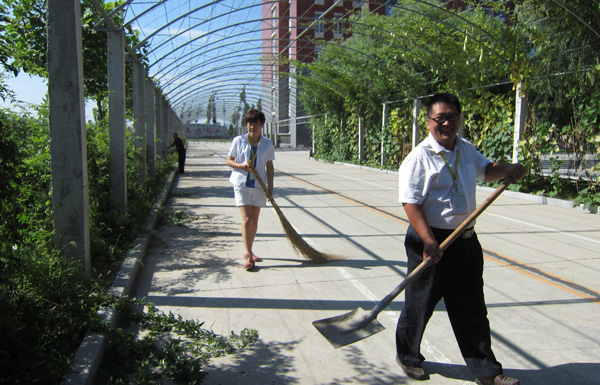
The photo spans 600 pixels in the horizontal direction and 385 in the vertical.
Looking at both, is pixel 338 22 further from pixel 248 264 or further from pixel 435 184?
pixel 435 184

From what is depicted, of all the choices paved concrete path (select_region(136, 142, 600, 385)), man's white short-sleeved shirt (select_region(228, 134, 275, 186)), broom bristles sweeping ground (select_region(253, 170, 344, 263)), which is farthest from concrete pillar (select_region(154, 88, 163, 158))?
broom bristles sweeping ground (select_region(253, 170, 344, 263))

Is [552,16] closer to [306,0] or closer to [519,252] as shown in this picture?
[519,252]

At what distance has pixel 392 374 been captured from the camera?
11.2ft

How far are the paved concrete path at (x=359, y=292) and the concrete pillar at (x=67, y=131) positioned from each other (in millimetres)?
901

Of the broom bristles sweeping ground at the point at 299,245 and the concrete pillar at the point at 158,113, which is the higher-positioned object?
the concrete pillar at the point at 158,113

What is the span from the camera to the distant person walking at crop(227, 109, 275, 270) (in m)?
5.83

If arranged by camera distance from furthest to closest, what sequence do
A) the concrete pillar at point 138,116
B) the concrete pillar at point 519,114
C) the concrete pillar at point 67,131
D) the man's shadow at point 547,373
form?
the concrete pillar at point 519,114 → the concrete pillar at point 138,116 → the concrete pillar at point 67,131 → the man's shadow at point 547,373

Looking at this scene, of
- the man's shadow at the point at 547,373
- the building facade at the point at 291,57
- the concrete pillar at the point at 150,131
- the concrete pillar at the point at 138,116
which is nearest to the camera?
the man's shadow at the point at 547,373

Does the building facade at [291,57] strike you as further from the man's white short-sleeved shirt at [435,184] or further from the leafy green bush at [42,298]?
the man's white short-sleeved shirt at [435,184]

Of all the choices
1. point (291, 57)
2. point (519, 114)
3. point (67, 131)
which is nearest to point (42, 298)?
point (67, 131)

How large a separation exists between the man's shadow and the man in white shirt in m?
0.28

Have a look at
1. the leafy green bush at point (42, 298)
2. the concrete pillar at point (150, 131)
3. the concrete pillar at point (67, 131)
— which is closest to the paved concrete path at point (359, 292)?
the leafy green bush at point (42, 298)

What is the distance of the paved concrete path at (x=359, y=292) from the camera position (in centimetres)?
351

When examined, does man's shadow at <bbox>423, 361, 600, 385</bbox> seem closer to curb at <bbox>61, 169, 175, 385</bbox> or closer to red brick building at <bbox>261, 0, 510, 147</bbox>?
curb at <bbox>61, 169, 175, 385</bbox>
